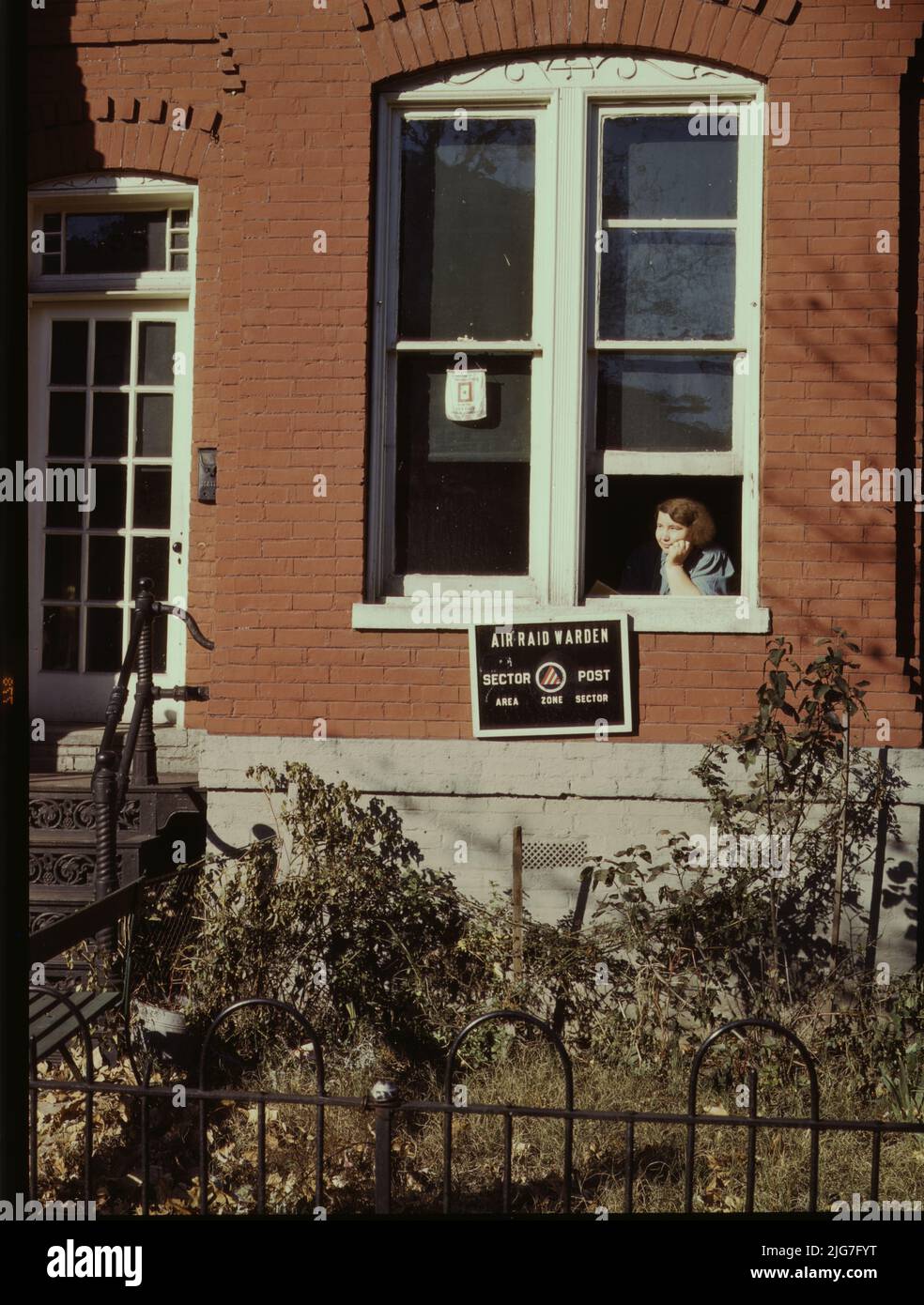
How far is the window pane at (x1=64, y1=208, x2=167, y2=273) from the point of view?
7.31m

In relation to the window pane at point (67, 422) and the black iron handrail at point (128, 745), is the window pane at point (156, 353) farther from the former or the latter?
the black iron handrail at point (128, 745)

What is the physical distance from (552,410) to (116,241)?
9.86 feet

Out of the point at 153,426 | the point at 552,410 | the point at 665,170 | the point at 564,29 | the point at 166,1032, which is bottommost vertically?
the point at 166,1032

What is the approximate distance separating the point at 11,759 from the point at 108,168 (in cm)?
527

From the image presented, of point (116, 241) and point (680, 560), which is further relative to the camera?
point (116, 241)

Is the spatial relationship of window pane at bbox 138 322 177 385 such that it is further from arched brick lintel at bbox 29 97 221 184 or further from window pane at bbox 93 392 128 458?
arched brick lintel at bbox 29 97 221 184

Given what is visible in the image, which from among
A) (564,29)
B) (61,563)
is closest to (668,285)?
(564,29)

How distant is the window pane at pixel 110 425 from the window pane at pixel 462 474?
205cm

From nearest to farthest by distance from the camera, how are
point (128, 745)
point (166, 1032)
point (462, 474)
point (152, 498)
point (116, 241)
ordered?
point (166, 1032) → point (128, 745) → point (462, 474) → point (116, 241) → point (152, 498)

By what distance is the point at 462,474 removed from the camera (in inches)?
247

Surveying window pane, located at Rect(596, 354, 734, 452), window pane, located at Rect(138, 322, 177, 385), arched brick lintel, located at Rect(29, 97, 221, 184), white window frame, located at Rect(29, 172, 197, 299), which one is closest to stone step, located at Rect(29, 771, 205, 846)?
window pane, located at Rect(138, 322, 177, 385)

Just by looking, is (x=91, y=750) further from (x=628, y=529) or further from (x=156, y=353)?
(x=628, y=529)

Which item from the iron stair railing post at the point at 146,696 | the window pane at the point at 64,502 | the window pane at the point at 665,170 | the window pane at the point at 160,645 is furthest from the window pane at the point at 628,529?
the window pane at the point at 64,502

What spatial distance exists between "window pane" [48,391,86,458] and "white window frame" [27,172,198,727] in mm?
69
